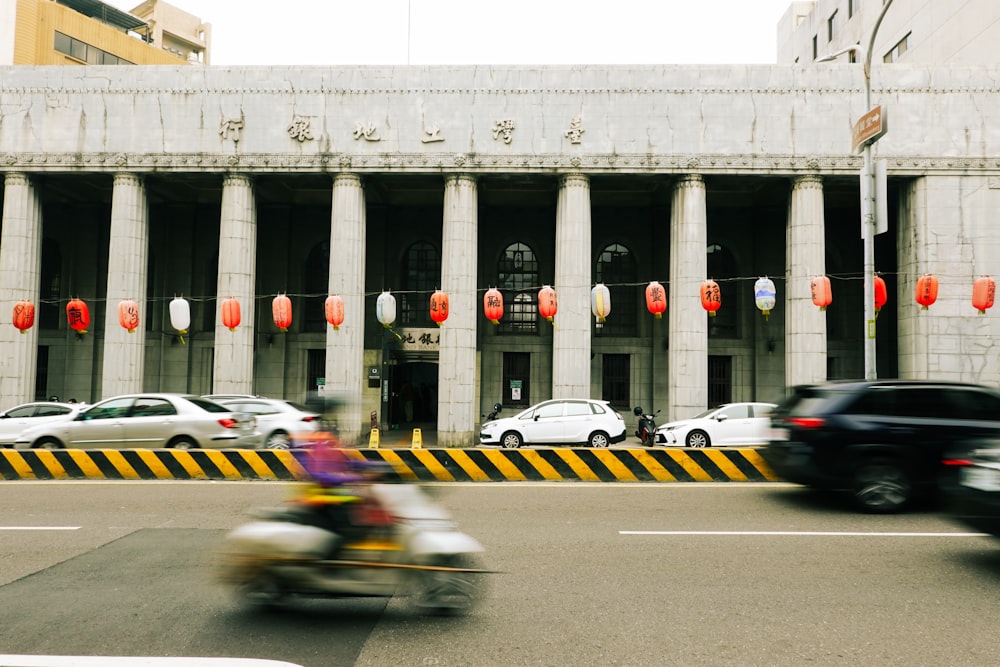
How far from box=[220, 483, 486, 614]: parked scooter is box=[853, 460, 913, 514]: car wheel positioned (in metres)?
6.16

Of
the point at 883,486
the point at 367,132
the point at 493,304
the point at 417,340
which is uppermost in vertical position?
the point at 367,132

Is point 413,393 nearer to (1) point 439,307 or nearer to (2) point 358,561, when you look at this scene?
(1) point 439,307

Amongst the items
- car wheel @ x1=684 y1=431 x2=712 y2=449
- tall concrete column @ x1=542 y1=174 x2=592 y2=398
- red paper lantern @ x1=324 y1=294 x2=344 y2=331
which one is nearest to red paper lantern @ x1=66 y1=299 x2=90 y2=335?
red paper lantern @ x1=324 y1=294 x2=344 y2=331

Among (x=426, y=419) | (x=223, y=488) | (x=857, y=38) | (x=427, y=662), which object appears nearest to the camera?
(x=427, y=662)

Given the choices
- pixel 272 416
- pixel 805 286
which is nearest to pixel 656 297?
pixel 805 286

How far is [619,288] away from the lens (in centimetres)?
2655

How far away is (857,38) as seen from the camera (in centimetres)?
3447

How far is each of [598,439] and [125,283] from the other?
16.0 m

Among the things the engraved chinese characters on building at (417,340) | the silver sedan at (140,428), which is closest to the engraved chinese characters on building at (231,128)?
the engraved chinese characters on building at (417,340)

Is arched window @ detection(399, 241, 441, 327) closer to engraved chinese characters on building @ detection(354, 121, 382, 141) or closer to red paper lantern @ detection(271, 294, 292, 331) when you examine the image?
red paper lantern @ detection(271, 294, 292, 331)

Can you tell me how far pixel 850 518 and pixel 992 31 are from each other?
25081 mm

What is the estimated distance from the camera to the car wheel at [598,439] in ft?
59.6

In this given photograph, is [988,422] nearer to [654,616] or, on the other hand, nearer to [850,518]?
[850,518]

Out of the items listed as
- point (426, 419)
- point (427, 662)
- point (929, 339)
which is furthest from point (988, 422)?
point (426, 419)
